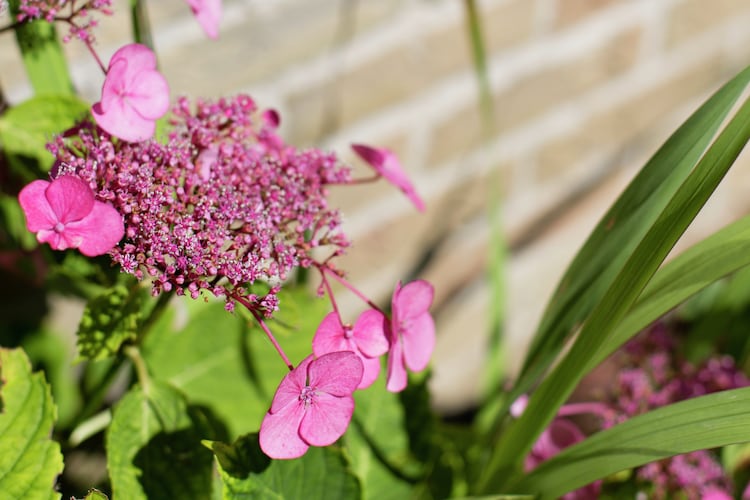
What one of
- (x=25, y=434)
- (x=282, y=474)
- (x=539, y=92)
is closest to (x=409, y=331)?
(x=282, y=474)

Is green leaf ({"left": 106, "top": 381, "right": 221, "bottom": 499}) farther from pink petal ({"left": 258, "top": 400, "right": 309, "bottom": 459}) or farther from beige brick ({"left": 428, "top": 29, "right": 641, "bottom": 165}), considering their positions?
beige brick ({"left": 428, "top": 29, "right": 641, "bottom": 165})

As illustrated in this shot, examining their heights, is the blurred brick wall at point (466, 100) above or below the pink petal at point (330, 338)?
below

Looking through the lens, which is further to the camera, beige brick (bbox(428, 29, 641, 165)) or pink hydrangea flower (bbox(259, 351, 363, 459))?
beige brick (bbox(428, 29, 641, 165))

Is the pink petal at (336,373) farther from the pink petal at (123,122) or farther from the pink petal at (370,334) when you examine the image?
the pink petal at (123,122)

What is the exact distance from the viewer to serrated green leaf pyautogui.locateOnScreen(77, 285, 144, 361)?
0.49 metres

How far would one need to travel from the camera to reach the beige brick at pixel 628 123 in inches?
52.1

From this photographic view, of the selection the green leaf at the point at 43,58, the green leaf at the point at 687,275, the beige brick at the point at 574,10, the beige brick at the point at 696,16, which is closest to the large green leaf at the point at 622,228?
the green leaf at the point at 687,275

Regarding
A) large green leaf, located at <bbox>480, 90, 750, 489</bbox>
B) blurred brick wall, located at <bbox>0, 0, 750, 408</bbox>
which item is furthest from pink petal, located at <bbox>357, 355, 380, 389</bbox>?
blurred brick wall, located at <bbox>0, 0, 750, 408</bbox>

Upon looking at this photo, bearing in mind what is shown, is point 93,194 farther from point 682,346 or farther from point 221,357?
point 682,346

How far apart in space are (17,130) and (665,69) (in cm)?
109

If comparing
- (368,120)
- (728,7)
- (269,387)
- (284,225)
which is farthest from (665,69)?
(284,225)

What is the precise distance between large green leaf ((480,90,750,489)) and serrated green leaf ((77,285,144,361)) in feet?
0.83

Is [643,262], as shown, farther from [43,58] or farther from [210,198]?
[43,58]

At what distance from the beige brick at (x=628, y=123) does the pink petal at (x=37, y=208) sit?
3.28ft
